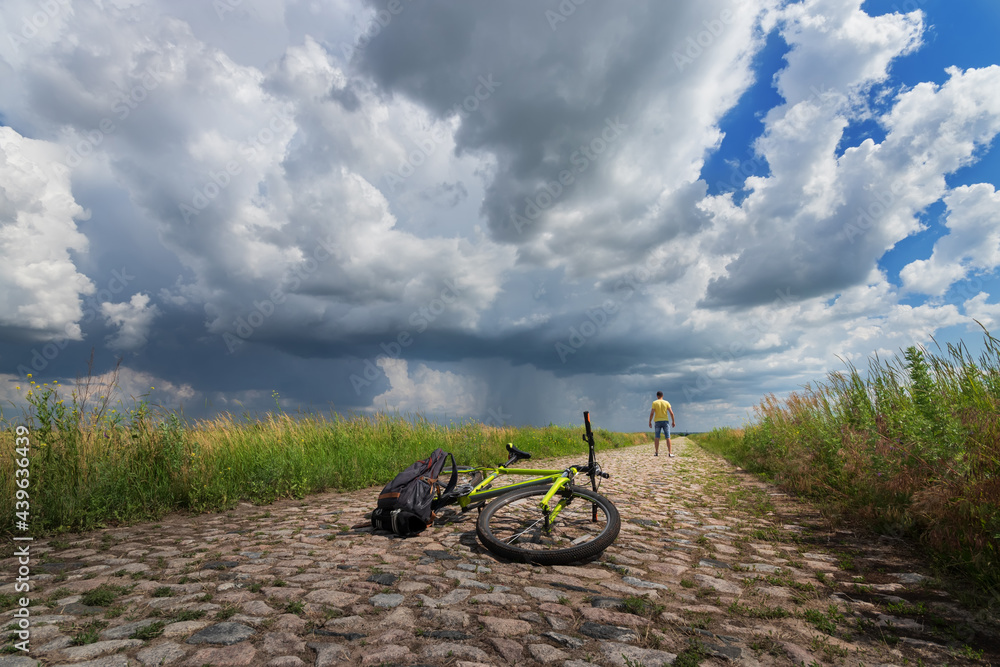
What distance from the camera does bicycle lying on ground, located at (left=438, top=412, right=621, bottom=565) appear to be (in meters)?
4.71

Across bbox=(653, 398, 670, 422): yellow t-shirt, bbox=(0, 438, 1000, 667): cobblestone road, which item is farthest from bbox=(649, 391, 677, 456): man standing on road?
bbox=(0, 438, 1000, 667): cobblestone road

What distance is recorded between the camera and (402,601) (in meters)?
3.71

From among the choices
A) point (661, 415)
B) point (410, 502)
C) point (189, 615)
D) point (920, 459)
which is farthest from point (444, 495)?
point (661, 415)

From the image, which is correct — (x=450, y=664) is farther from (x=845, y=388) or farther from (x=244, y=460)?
(x=845, y=388)

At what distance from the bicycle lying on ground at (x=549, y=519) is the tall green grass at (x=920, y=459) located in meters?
3.12

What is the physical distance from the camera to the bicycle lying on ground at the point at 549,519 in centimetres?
471

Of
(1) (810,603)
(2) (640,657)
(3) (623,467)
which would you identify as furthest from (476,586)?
(3) (623,467)

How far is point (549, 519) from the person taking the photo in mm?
5277

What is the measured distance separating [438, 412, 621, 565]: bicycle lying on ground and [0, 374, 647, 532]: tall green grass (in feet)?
14.5

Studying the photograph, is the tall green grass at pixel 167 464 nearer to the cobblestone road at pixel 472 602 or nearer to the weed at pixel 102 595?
the cobblestone road at pixel 472 602

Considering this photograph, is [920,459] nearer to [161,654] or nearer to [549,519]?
[549,519]

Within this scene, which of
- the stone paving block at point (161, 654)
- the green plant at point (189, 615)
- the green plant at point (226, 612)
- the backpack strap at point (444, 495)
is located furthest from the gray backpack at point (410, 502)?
the stone paving block at point (161, 654)

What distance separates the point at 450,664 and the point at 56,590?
11.9 feet

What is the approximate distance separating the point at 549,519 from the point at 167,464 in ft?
19.8
